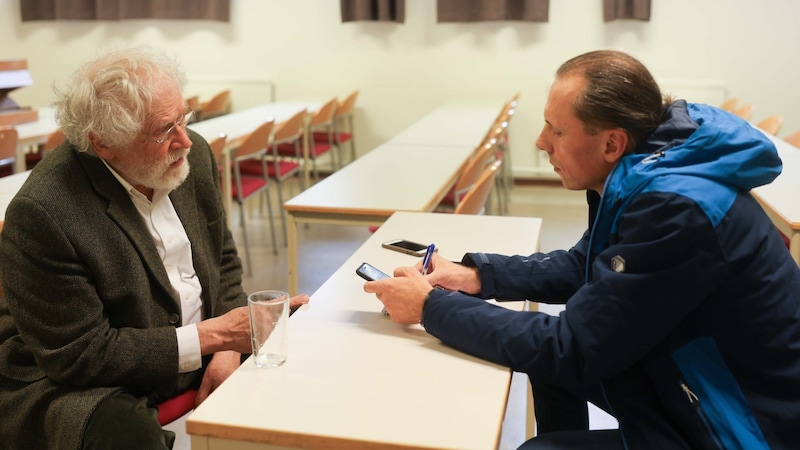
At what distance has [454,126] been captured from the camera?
4.86m

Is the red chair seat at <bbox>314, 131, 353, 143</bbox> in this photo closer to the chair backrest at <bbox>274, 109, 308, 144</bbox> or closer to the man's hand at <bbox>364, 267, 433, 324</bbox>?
the chair backrest at <bbox>274, 109, 308, 144</bbox>

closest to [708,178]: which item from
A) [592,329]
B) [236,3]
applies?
[592,329]

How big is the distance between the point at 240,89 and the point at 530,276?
561 centimetres

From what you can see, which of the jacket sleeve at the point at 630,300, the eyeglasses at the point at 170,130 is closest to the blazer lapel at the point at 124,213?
the eyeglasses at the point at 170,130

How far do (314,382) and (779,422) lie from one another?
0.74 m

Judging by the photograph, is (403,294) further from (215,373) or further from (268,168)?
(268,168)

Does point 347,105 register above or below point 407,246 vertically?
above

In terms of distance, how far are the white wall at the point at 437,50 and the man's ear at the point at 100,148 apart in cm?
497

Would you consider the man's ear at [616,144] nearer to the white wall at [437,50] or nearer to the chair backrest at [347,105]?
the chair backrest at [347,105]

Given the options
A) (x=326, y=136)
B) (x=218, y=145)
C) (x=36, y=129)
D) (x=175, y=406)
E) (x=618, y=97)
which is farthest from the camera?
(x=326, y=136)

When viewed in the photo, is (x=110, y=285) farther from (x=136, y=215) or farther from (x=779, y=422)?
(x=779, y=422)

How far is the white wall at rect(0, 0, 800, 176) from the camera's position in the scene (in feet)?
19.9

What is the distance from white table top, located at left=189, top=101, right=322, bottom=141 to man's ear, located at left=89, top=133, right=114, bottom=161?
2.62 metres

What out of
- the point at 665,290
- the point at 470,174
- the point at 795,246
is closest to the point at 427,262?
the point at 665,290
